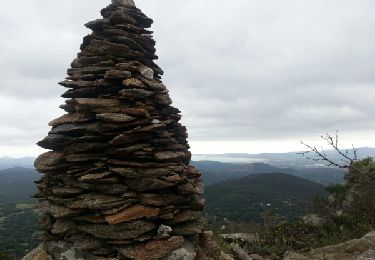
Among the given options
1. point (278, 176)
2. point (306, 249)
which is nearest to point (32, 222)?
point (278, 176)

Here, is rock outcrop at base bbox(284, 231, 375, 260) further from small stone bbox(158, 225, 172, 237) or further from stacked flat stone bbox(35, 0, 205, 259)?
small stone bbox(158, 225, 172, 237)

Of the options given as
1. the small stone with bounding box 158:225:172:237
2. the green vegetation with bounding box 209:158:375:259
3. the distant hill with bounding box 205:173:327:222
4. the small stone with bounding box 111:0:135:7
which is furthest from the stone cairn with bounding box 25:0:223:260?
the distant hill with bounding box 205:173:327:222

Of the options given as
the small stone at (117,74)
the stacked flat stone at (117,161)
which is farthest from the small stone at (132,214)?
the small stone at (117,74)

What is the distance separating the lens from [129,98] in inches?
426

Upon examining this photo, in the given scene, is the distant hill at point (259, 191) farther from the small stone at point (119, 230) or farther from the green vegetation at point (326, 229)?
the small stone at point (119, 230)

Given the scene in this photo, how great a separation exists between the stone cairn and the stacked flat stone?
3 cm

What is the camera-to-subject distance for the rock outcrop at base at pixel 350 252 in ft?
40.1

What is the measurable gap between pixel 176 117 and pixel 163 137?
3.23 ft

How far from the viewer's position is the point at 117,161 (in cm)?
1029

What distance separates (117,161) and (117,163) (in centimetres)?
6

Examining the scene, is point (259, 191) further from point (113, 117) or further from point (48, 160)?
point (113, 117)

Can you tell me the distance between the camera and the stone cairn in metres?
10.1

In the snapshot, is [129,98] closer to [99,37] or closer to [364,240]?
[99,37]

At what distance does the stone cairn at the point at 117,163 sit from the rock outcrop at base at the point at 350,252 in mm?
4422
